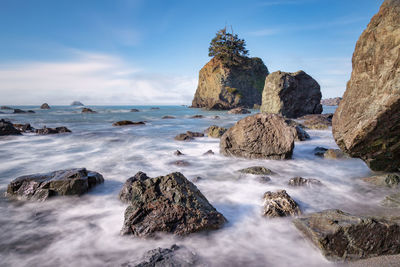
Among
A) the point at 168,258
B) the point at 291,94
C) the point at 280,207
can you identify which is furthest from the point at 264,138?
the point at 291,94

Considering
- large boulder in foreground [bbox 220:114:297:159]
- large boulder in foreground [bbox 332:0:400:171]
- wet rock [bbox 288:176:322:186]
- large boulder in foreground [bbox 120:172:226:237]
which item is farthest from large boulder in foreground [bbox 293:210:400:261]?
large boulder in foreground [bbox 220:114:297:159]

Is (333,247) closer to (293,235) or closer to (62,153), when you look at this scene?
(293,235)

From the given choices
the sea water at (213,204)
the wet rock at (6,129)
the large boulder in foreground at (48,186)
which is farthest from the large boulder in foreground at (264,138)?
the wet rock at (6,129)

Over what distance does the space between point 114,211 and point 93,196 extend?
2.25ft

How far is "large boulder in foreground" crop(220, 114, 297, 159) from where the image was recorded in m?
5.36

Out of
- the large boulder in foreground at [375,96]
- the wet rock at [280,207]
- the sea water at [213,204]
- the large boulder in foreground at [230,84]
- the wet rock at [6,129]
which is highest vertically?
the large boulder in foreground at [230,84]

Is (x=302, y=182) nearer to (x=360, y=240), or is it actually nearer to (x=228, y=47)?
(x=360, y=240)

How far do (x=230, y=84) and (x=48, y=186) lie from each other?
1862 inches

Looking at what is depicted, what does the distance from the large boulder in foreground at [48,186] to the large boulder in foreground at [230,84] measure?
43574 millimetres

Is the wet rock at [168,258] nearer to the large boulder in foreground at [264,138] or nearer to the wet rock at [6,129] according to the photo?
the large boulder in foreground at [264,138]

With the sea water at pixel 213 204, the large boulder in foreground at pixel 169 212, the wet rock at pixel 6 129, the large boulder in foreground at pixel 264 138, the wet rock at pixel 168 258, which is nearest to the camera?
the wet rock at pixel 168 258

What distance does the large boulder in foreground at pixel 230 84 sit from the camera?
4762 centimetres

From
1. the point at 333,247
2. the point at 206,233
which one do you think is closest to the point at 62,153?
the point at 206,233

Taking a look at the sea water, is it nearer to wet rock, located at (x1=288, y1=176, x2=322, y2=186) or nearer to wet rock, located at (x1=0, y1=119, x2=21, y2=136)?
wet rock, located at (x1=288, y1=176, x2=322, y2=186)
